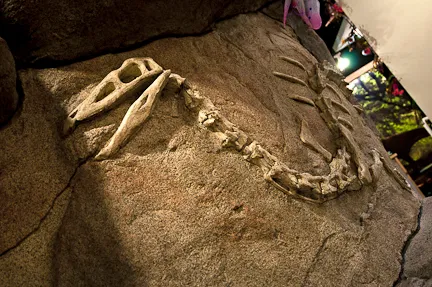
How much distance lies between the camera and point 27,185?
5.25 ft

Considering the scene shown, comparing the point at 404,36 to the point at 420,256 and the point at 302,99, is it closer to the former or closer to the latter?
the point at 302,99

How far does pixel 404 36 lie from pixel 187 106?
2486mm

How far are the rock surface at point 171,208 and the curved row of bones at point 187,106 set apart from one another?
0.04 m

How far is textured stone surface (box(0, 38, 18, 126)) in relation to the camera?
1.62m

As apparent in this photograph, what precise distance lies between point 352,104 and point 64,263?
2.92 meters

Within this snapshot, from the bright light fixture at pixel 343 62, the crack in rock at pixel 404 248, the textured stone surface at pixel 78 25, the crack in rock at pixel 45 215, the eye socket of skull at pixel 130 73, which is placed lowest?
the bright light fixture at pixel 343 62

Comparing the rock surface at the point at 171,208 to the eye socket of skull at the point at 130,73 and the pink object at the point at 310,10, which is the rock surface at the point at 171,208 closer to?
the eye socket of skull at the point at 130,73

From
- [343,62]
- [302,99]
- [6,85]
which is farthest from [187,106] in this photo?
[343,62]

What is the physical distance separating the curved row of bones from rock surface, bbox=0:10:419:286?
45 mm

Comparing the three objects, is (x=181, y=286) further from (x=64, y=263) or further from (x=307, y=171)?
(x=307, y=171)

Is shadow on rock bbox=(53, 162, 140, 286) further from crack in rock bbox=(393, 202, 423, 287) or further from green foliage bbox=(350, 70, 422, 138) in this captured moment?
green foliage bbox=(350, 70, 422, 138)

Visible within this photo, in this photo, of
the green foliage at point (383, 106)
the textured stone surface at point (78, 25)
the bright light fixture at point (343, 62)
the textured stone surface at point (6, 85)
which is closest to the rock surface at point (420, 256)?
the textured stone surface at point (78, 25)

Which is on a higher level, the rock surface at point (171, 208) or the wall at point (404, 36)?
the rock surface at point (171, 208)

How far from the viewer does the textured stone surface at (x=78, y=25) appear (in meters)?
1.88
